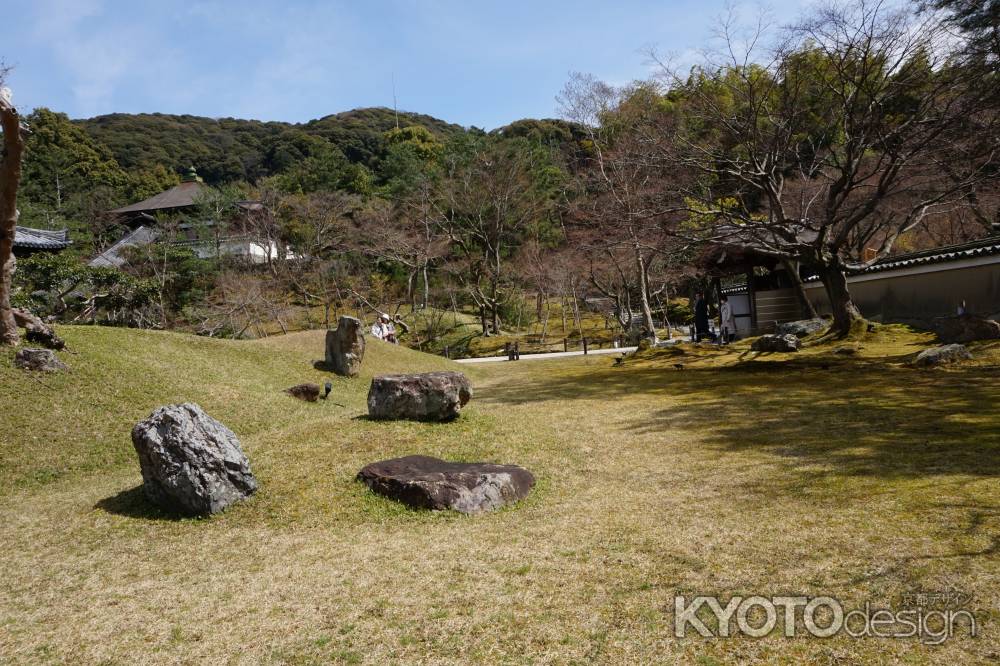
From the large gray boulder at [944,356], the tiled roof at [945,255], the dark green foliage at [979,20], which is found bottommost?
the large gray boulder at [944,356]

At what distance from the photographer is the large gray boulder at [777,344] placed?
14633mm

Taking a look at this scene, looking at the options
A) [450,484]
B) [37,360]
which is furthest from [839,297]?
[37,360]

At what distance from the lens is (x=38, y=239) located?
1580 centimetres

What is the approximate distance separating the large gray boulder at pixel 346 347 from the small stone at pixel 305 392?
8.98ft

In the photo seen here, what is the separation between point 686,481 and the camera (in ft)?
18.2

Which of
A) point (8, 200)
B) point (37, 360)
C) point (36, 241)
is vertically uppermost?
point (36, 241)

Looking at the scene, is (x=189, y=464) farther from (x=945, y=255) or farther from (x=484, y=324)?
(x=484, y=324)

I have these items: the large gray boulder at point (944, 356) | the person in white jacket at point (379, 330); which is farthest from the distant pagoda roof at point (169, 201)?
the large gray boulder at point (944, 356)

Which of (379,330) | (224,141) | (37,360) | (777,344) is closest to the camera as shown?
(37,360)

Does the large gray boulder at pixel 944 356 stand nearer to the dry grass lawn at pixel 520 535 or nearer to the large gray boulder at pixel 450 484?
the dry grass lawn at pixel 520 535

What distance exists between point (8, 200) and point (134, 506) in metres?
6.92

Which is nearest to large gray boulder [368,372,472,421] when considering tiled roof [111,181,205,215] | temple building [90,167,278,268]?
temple building [90,167,278,268]

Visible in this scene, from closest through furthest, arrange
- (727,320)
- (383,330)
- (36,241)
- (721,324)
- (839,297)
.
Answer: (839,297) < (36,241) < (383,330) < (727,320) < (721,324)

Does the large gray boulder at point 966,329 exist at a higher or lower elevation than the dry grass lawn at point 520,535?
higher
